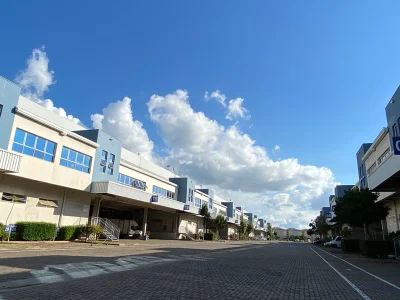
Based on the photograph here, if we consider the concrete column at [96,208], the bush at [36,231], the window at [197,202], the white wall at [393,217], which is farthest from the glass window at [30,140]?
the window at [197,202]

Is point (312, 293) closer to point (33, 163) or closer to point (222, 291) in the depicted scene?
point (222, 291)

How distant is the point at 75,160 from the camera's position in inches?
1169

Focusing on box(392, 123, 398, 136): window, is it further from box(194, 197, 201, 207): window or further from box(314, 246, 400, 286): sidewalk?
box(194, 197, 201, 207): window

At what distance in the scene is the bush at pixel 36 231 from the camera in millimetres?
24344

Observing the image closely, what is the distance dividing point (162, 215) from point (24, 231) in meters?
32.5

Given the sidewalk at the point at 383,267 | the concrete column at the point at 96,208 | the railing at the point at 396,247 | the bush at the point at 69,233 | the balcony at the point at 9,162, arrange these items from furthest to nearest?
the concrete column at the point at 96,208 → the bush at the point at 69,233 → the railing at the point at 396,247 → the balcony at the point at 9,162 → the sidewalk at the point at 383,267

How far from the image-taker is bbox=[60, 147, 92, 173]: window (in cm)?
2850

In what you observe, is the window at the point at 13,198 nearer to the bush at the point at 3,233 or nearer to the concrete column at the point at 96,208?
the bush at the point at 3,233

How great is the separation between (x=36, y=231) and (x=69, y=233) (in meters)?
3.74

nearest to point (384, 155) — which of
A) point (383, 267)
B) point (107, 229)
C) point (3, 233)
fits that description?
point (383, 267)

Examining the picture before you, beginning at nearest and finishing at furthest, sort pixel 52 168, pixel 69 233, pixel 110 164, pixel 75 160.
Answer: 1. pixel 52 168
2. pixel 69 233
3. pixel 75 160
4. pixel 110 164

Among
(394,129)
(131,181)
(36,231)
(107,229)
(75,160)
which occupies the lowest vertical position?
(36,231)

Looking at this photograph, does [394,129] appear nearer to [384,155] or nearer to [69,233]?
[384,155]

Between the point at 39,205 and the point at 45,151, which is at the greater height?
the point at 45,151
